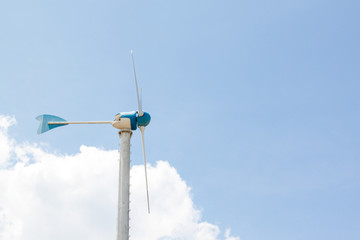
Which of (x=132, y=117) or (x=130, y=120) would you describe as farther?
(x=132, y=117)

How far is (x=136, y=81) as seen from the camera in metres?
40.1

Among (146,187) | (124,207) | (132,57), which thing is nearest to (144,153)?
(146,187)

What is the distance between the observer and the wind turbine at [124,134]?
33.4 meters

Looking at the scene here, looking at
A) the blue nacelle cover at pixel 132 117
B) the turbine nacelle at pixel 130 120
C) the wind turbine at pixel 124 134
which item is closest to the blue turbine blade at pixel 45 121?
the wind turbine at pixel 124 134

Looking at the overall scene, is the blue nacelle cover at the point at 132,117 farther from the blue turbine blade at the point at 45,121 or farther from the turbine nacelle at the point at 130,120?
the blue turbine blade at the point at 45,121

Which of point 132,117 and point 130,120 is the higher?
point 132,117

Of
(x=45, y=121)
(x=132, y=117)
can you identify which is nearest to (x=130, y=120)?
(x=132, y=117)

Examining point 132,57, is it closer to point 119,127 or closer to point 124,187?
point 119,127

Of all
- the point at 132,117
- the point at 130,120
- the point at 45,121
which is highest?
the point at 45,121

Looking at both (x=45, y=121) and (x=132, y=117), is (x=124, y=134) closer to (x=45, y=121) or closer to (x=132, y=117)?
(x=132, y=117)

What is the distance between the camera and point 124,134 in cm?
3725

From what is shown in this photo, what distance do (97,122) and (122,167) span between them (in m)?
5.99

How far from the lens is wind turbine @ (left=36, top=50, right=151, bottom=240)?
33.4 metres

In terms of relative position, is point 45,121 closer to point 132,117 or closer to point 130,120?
point 130,120
